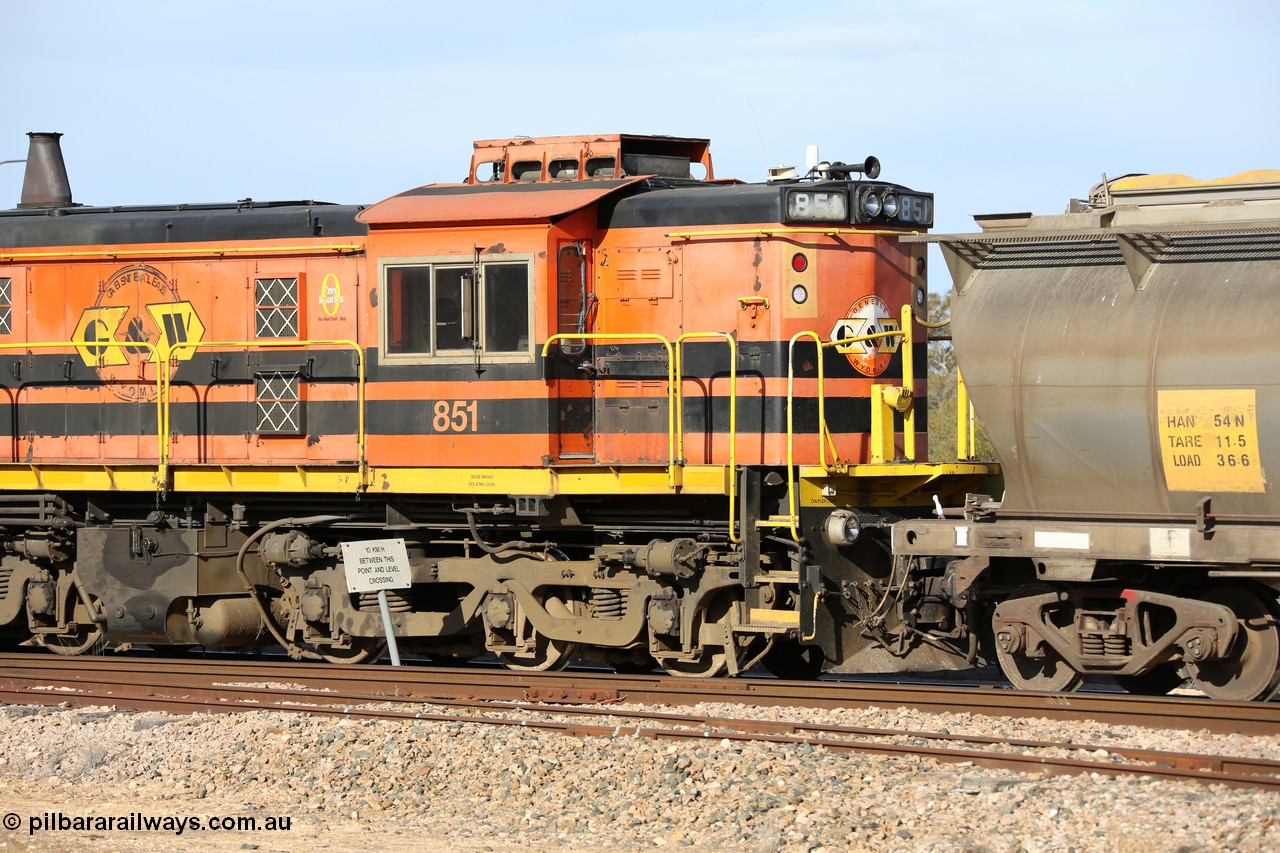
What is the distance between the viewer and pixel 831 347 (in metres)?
12.5

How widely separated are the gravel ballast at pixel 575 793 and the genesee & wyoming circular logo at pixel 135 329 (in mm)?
4326

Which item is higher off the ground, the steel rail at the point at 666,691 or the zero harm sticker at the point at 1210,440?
the zero harm sticker at the point at 1210,440

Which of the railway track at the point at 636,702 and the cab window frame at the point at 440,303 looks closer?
the railway track at the point at 636,702

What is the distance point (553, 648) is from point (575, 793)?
162 inches

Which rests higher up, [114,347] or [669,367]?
[114,347]

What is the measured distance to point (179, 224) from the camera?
1447 centimetres

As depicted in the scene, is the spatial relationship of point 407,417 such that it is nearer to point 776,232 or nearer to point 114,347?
point 114,347

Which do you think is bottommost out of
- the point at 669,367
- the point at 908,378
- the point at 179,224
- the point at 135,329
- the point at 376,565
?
the point at 376,565

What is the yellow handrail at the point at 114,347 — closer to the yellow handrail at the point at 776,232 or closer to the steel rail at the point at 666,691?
the steel rail at the point at 666,691

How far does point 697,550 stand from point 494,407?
2.17 meters

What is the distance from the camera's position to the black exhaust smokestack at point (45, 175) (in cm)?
1611

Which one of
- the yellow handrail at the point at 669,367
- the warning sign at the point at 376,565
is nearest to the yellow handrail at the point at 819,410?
the yellow handrail at the point at 669,367

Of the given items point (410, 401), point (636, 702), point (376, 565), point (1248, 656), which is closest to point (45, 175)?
point (410, 401)

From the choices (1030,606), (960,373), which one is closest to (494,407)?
(960,373)
